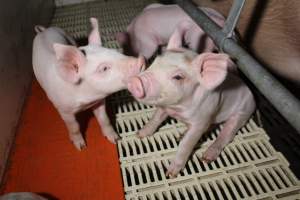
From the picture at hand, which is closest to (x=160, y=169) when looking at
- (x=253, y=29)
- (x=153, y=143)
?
(x=153, y=143)

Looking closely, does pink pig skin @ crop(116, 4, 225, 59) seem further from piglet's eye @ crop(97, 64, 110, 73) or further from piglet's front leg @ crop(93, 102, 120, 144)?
piglet's eye @ crop(97, 64, 110, 73)

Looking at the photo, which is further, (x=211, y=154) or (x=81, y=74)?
(x=211, y=154)

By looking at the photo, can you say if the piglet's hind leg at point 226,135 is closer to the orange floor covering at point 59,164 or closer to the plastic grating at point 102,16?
the orange floor covering at point 59,164

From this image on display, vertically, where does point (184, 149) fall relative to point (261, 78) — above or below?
below

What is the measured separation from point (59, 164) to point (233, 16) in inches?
51.3

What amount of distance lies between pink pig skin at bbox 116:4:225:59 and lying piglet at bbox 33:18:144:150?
79 cm

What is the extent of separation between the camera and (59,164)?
6.89 feet

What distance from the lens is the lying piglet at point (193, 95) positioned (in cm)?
160

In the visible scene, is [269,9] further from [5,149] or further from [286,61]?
[5,149]

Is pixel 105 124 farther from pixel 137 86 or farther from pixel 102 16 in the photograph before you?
pixel 102 16

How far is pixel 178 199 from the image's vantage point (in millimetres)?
1838

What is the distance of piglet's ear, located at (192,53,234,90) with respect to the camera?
1577 millimetres

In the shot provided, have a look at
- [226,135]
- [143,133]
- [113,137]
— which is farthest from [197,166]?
[113,137]

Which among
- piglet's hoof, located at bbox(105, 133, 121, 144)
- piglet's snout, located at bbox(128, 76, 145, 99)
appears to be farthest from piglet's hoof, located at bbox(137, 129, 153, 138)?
piglet's snout, located at bbox(128, 76, 145, 99)
